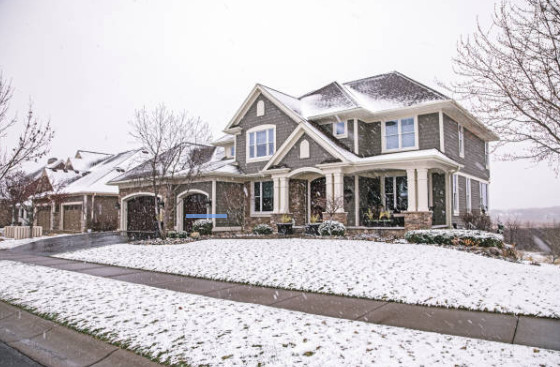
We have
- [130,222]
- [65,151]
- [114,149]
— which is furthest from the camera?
[65,151]

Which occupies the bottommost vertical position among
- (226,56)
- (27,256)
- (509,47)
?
(27,256)

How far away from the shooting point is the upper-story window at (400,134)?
18250 mm

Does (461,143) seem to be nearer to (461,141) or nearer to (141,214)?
(461,141)

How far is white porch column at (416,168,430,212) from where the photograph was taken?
1550 cm

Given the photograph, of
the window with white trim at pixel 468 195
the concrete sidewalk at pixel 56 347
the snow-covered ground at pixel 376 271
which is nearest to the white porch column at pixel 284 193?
the snow-covered ground at pixel 376 271

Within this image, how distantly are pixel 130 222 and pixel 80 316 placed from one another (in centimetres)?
2199

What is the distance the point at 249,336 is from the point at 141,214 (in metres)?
23.1

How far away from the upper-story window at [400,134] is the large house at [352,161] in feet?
0.16

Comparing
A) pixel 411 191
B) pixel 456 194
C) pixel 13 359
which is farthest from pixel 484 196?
pixel 13 359

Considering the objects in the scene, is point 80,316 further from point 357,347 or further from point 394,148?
point 394,148

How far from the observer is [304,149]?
62.0ft

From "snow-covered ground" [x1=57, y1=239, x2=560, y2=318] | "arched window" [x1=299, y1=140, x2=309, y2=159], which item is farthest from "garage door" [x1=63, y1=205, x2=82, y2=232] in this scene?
"arched window" [x1=299, y1=140, x2=309, y2=159]

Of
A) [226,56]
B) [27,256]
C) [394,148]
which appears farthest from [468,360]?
[226,56]

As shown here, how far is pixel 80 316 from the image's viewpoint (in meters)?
5.87
